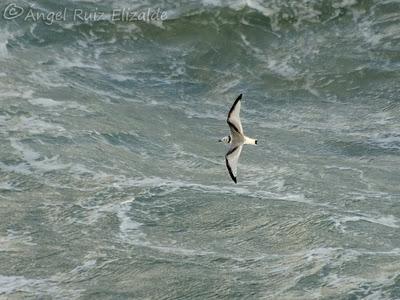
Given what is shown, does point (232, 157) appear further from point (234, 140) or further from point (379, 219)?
point (379, 219)

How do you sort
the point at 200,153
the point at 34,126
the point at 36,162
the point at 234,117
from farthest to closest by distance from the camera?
the point at 34,126
the point at 200,153
the point at 36,162
the point at 234,117

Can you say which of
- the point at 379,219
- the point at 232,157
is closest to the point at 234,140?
the point at 232,157

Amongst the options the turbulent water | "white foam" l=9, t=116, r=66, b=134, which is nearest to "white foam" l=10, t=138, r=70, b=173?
the turbulent water

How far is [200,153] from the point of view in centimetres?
1667

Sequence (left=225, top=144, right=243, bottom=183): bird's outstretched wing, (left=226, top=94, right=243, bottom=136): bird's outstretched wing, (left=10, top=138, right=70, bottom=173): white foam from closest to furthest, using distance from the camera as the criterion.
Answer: (left=226, top=94, right=243, bottom=136): bird's outstretched wing → (left=225, top=144, right=243, bottom=183): bird's outstretched wing → (left=10, top=138, right=70, bottom=173): white foam

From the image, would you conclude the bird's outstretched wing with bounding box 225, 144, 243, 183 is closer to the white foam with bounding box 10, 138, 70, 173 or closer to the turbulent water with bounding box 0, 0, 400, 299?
the turbulent water with bounding box 0, 0, 400, 299

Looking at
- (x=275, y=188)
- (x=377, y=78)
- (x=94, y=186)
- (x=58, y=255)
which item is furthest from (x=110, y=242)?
(x=377, y=78)

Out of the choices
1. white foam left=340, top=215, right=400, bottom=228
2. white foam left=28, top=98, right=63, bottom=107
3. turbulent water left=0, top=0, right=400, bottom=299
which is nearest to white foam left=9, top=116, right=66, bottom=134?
turbulent water left=0, top=0, right=400, bottom=299

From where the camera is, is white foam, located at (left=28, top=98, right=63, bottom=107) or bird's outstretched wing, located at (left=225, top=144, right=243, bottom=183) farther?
white foam, located at (left=28, top=98, right=63, bottom=107)

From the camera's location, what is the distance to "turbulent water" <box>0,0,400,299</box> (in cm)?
1247

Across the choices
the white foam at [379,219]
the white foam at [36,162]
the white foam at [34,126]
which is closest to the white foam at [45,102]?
the white foam at [34,126]

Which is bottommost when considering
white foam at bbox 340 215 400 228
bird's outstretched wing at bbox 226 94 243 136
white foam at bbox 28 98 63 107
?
white foam at bbox 340 215 400 228

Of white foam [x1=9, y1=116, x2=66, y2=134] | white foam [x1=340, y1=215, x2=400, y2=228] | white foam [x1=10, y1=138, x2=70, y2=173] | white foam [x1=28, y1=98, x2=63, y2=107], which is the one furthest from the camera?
white foam [x1=28, y1=98, x2=63, y2=107]

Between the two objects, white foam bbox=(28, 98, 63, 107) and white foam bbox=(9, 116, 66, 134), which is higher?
white foam bbox=(28, 98, 63, 107)
